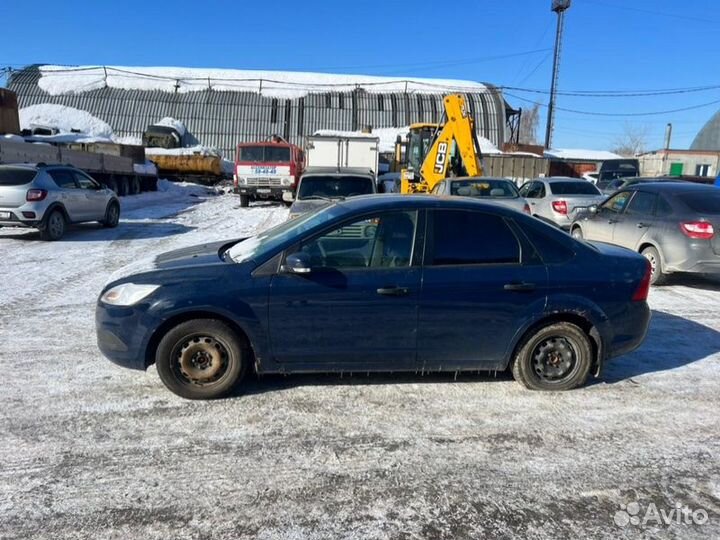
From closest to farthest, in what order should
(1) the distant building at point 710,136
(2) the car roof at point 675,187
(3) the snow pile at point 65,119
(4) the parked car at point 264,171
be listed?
(2) the car roof at point 675,187
(4) the parked car at point 264,171
(3) the snow pile at point 65,119
(1) the distant building at point 710,136

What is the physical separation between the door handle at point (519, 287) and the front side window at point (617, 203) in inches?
233

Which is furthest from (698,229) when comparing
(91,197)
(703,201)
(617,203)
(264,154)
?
(264,154)

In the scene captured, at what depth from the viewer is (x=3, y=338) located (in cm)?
500

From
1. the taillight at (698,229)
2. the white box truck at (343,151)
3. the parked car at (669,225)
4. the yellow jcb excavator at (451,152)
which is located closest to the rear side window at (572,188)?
the yellow jcb excavator at (451,152)

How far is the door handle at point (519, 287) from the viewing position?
3.88 m

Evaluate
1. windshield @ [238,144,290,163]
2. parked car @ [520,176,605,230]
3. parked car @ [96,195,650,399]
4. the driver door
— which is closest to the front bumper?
parked car @ [96,195,650,399]

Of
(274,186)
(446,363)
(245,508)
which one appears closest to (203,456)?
(245,508)

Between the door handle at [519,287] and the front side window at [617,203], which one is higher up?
the front side window at [617,203]

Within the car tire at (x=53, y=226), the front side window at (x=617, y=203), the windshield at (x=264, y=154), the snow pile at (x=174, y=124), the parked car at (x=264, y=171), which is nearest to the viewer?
the front side window at (x=617, y=203)

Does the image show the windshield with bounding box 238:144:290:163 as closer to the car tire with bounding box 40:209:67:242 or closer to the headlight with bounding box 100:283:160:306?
the car tire with bounding box 40:209:67:242

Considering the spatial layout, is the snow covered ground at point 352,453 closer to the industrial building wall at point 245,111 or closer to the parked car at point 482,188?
the parked car at point 482,188

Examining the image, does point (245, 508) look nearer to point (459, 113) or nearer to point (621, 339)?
point (621, 339)

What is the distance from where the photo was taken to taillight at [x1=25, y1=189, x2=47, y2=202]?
1011 cm

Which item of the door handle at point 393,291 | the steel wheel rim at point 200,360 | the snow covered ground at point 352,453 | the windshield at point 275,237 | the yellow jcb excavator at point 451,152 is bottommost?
the snow covered ground at point 352,453
